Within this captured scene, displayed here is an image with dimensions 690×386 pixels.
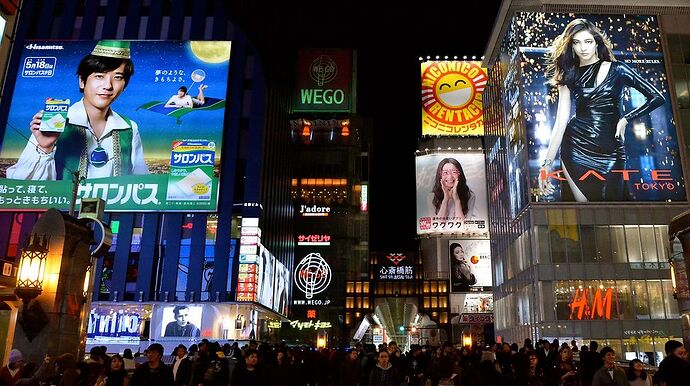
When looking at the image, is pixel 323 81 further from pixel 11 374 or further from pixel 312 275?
pixel 11 374

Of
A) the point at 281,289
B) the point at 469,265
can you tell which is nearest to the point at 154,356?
the point at 281,289

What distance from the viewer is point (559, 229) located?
3594 centimetres

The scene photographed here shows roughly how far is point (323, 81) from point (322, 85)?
1.79 ft

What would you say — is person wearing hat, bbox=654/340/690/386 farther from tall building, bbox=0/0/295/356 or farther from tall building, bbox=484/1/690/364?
tall building, bbox=0/0/295/356

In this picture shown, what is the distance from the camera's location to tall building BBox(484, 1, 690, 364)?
113 ft

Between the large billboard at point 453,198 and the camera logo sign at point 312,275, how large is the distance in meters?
15.4

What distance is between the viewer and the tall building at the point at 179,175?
1655 inches

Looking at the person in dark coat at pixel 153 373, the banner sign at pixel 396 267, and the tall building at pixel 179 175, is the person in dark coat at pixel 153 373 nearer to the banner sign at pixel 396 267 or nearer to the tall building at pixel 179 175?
the tall building at pixel 179 175

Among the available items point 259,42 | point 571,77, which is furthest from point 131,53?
point 571,77

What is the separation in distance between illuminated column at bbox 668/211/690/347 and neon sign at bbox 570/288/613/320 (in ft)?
46.4

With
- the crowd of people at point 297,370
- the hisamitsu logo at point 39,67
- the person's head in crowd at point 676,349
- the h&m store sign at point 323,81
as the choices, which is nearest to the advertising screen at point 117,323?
the hisamitsu logo at point 39,67

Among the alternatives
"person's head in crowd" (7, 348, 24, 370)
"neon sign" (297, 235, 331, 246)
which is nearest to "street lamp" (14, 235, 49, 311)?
"person's head in crowd" (7, 348, 24, 370)

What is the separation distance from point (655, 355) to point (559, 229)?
31.5ft

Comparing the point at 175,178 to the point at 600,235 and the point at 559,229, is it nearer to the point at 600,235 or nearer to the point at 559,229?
the point at 559,229
